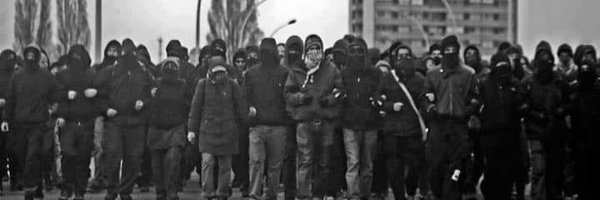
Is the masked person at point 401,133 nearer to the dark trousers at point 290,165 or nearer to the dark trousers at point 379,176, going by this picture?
the dark trousers at point 379,176

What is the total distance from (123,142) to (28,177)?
1144mm

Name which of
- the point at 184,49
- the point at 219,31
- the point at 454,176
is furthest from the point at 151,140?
the point at 219,31

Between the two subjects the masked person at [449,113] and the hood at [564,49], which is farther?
the hood at [564,49]

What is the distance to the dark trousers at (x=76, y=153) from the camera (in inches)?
574

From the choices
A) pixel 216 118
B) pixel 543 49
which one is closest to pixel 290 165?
pixel 216 118

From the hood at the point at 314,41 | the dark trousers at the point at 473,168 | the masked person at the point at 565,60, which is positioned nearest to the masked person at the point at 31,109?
the hood at the point at 314,41

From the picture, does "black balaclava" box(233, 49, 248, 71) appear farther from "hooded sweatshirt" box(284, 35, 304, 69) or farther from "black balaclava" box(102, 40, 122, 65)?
"hooded sweatshirt" box(284, 35, 304, 69)

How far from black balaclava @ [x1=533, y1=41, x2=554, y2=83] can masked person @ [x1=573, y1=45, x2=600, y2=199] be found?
0.67m

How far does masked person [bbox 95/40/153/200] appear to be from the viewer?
48.5ft

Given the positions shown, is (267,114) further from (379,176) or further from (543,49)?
(543,49)

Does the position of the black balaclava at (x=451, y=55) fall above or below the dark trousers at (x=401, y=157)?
above

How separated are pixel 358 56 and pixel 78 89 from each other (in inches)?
124

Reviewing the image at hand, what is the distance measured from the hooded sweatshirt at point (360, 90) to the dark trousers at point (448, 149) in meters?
1.12

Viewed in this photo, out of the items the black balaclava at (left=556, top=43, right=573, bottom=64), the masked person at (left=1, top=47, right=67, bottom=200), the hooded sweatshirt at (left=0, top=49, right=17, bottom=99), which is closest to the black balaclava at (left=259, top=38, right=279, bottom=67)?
the masked person at (left=1, top=47, right=67, bottom=200)
